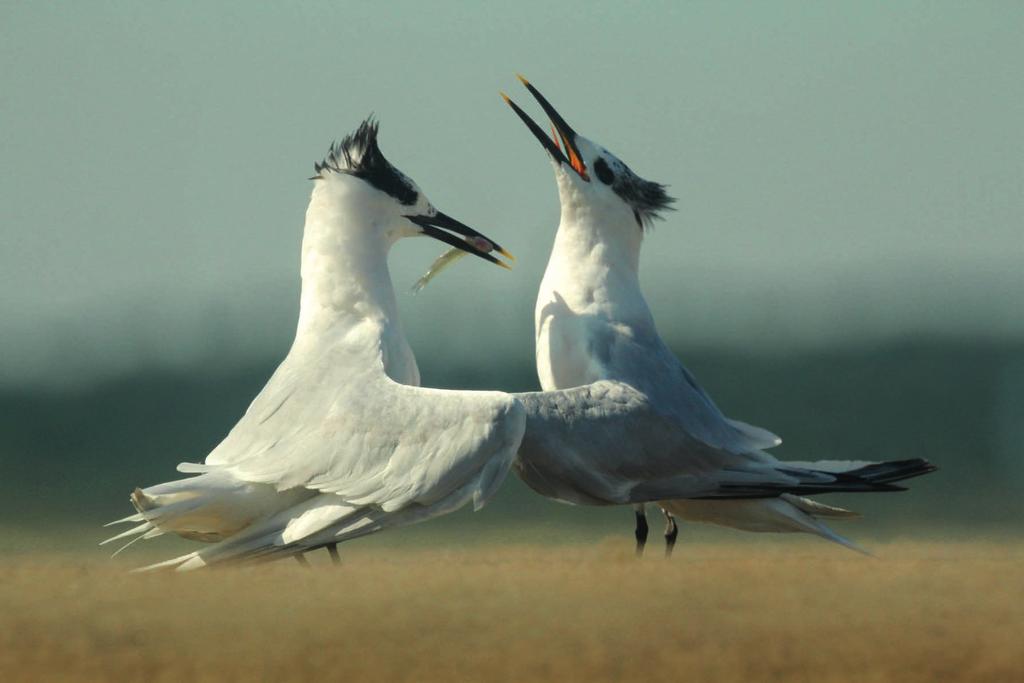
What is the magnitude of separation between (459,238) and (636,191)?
105 centimetres

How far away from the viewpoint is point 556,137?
8.41 meters

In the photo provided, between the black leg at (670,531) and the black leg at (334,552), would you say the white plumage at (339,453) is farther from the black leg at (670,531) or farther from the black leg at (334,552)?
the black leg at (670,531)

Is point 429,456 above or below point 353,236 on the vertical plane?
below

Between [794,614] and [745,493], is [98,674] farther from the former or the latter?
[745,493]

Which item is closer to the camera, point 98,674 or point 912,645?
point 98,674

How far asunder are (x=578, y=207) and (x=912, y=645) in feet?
15.1

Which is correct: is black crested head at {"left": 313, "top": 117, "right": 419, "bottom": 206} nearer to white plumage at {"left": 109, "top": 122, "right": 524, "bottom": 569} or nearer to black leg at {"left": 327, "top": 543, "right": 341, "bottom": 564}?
white plumage at {"left": 109, "top": 122, "right": 524, "bottom": 569}

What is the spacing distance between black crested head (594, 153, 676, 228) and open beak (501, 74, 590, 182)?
0.11 metres

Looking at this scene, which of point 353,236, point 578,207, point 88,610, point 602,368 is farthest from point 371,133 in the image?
point 88,610

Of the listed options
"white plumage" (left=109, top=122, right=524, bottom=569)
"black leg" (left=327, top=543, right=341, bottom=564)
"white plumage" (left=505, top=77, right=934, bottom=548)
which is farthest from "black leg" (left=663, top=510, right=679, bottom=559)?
"black leg" (left=327, top=543, right=341, bottom=564)

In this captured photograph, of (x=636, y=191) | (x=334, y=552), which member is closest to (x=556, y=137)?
(x=636, y=191)

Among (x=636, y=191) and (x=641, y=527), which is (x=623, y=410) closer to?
(x=641, y=527)

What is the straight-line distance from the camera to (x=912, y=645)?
3.68m

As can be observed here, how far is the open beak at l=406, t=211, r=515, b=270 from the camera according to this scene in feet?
26.6
